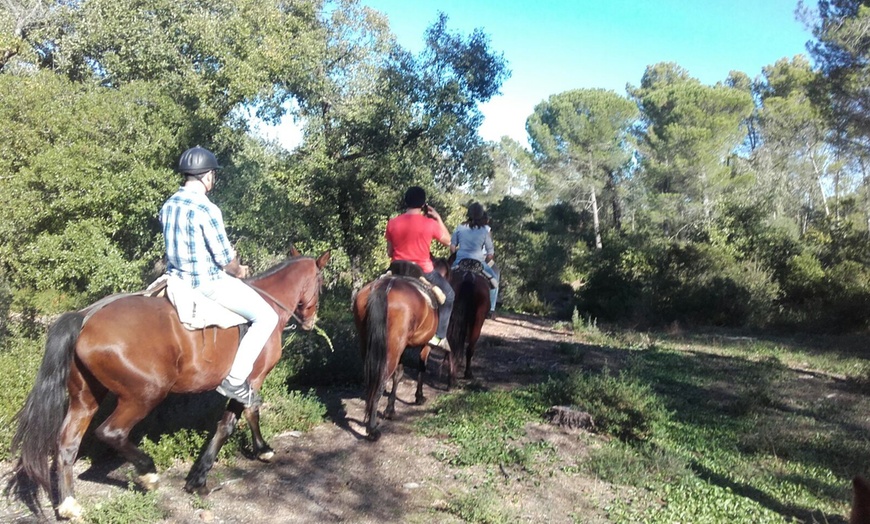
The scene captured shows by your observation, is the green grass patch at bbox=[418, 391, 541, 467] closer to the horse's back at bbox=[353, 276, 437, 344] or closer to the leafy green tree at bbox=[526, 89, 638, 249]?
the horse's back at bbox=[353, 276, 437, 344]

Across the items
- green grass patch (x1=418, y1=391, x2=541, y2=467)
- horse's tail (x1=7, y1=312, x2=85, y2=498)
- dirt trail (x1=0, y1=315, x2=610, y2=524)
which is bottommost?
dirt trail (x1=0, y1=315, x2=610, y2=524)

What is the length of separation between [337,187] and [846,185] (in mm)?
39364

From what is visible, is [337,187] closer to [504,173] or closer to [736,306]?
[736,306]

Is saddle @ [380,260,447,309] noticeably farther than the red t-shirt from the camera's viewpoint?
No

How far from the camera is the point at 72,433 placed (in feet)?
16.2

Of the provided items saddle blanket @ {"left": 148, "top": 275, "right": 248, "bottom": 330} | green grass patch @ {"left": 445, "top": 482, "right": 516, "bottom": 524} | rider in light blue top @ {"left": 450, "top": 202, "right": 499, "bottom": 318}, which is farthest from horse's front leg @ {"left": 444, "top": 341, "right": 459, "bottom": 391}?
saddle blanket @ {"left": 148, "top": 275, "right": 248, "bottom": 330}

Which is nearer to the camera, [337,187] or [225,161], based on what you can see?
[225,161]

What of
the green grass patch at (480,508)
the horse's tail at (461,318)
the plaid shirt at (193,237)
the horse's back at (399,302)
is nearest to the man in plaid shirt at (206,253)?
the plaid shirt at (193,237)

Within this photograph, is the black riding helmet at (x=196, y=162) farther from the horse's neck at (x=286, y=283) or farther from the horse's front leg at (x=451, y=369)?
the horse's front leg at (x=451, y=369)

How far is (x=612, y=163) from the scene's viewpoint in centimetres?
4316

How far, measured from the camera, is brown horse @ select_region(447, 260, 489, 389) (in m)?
9.23

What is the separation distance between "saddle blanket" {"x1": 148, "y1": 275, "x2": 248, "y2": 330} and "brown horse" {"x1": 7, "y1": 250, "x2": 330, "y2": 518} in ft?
0.25

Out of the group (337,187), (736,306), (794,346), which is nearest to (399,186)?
(337,187)

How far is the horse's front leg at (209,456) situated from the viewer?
5.34 metres
